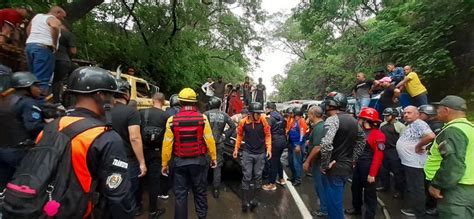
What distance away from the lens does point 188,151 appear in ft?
15.9

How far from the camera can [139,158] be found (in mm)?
4902

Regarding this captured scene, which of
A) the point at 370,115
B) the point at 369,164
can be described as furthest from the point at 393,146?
the point at 370,115

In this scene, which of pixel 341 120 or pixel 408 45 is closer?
pixel 341 120

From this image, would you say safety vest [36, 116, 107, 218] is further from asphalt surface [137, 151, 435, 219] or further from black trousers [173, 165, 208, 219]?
asphalt surface [137, 151, 435, 219]

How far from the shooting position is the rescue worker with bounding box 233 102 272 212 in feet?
21.1

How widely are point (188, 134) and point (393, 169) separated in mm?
4484

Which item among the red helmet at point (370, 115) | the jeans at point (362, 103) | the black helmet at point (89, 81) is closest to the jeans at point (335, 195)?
the red helmet at point (370, 115)

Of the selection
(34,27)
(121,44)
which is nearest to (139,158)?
(34,27)

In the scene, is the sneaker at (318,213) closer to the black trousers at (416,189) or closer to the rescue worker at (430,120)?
the black trousers at (416,189)

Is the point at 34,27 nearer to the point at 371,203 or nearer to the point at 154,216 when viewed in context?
the point at 154,216

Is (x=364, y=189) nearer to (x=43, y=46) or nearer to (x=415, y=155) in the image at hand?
(x=415, y=155)

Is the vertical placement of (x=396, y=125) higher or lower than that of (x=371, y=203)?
higher

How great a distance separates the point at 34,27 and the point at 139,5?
10.2 m

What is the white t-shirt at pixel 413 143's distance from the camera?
19.3 ft
